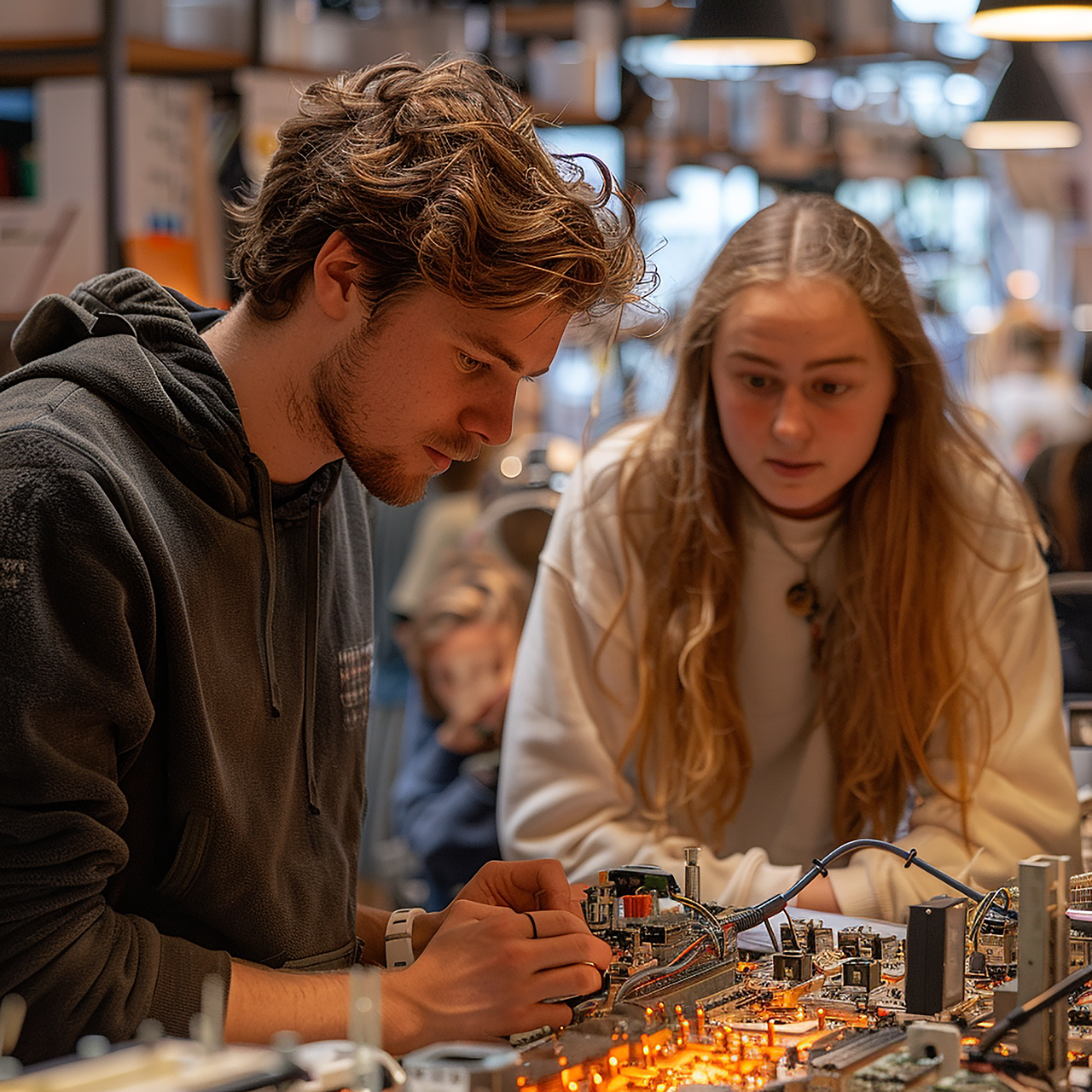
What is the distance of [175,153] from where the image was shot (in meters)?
3.23

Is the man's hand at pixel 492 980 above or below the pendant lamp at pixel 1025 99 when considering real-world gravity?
below

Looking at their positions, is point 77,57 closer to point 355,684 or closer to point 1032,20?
point 355,684

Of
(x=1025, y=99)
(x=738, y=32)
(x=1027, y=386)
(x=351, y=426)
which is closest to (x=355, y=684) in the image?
(x=351, y=426)

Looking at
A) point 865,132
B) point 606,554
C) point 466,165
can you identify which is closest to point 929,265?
point 865,132

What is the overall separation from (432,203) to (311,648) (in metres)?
0.52

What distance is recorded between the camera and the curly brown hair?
1519 mm

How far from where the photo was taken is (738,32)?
4.02 m

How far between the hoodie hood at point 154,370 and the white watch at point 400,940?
485 mm

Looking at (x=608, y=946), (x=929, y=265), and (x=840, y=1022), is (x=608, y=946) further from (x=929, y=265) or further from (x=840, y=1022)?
(x=929, y=265)

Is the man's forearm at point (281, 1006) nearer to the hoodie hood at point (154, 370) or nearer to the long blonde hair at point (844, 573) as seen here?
the hoodie hood at point (154, 370)

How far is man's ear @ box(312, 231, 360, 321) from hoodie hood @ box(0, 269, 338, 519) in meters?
0.13

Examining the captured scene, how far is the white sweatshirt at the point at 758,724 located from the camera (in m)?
2.15

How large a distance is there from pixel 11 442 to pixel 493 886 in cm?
71

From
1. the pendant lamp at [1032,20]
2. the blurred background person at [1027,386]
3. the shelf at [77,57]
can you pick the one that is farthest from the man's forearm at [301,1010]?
the blurred background person at [1027,386]
